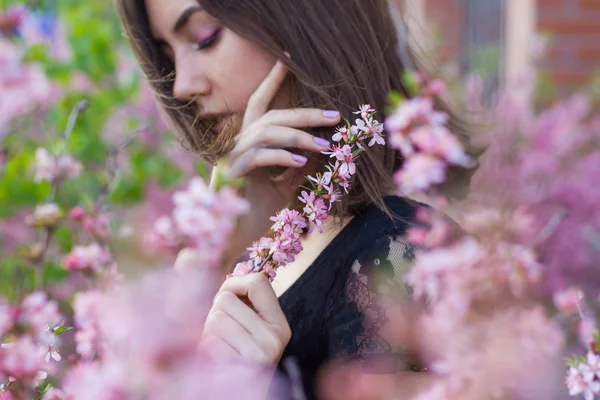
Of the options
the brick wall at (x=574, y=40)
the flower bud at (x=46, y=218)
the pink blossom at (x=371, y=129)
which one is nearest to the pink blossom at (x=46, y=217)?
the flower bud at (x=46, y=218)

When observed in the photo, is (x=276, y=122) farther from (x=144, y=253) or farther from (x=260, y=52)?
(x=144, y=253)

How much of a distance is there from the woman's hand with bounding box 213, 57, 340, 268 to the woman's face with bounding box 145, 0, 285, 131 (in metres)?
0.04

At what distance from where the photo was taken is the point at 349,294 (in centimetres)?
145

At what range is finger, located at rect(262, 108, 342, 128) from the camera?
1324mm

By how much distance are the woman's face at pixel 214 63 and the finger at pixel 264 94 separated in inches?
1.2

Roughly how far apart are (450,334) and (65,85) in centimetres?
179

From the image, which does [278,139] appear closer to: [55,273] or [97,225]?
[97,225]

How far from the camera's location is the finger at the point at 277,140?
1.28 metres

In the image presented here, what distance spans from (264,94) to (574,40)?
4.29m

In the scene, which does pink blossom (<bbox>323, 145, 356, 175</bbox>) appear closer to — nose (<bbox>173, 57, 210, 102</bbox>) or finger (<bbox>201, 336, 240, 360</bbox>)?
finger (<bbox>201, 336, 240, 360</bbox>)

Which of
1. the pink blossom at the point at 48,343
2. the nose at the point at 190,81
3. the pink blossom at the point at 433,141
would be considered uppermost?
the pink blossom at the point at 48,343

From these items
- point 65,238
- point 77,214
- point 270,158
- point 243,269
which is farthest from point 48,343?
point 65,238

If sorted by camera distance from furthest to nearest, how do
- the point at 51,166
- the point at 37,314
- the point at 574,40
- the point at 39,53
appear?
the point at 574,40 → the point at 39,53 → the point at 51,166 → the point at 37,314

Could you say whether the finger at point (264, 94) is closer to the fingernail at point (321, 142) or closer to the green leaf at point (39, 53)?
the fingernail at point (321, 142)
